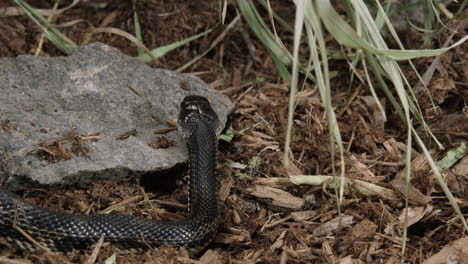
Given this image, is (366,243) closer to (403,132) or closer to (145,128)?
(403,132)

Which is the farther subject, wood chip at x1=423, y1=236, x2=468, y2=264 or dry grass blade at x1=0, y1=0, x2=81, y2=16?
dry grass blade at x1=0, y1=0, x2=81, y2=16

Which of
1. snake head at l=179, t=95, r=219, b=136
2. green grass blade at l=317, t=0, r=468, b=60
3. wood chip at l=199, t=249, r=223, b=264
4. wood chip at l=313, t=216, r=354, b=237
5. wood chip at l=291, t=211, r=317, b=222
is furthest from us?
snake head at l=179, t=95, r=219, b=136

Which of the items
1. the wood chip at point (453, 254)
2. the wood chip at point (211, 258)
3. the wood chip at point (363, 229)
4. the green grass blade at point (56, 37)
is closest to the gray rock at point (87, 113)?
the green grass blade at point (56, 37)

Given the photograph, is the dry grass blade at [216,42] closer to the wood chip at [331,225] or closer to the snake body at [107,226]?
the snake body at [107,226]

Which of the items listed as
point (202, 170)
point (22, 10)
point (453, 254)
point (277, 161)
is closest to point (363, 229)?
point (453, 254)

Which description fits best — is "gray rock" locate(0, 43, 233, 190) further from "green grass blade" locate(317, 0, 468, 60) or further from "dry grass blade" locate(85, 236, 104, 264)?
"green grass blade" locate(317, 0, 468, 60)

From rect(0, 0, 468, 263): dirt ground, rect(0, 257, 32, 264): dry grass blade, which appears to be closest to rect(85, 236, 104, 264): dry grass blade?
rect(0, 0, 468, 263): dirt ground
